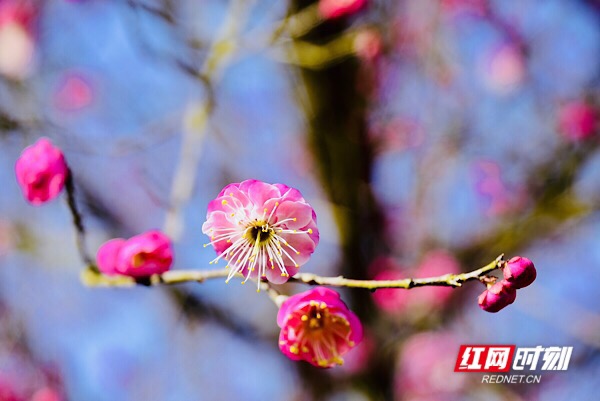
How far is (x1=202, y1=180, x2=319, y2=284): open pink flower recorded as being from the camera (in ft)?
2.81

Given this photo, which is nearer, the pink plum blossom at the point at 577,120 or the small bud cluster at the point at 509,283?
the small bud cluster at the point at 509,283

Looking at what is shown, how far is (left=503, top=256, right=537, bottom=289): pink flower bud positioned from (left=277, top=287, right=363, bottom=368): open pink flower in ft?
0.87

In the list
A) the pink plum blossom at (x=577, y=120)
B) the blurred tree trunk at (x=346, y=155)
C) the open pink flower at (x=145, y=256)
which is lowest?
the open pink flower at (x=145, y=256)

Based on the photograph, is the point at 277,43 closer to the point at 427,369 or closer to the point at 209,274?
the point at 209,274

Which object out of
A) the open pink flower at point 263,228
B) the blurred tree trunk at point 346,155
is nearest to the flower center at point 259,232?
the open pink flower at point 263,228

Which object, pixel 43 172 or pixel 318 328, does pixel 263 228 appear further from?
pixel 43 172

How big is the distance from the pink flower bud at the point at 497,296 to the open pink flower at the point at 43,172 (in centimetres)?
75

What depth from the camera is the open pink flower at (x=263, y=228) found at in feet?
2.81

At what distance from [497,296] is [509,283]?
1.0 inches

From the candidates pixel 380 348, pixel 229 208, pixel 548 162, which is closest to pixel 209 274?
pixel 229 208

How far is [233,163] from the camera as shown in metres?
2.59

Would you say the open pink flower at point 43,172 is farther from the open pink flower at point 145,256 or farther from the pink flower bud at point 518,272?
the pink flower bud at point 518,272

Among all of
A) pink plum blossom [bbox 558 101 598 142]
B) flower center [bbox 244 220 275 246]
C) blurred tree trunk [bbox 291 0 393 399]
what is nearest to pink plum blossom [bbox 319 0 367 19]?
blurred tree trunk [bbox 291 0 393 399]
